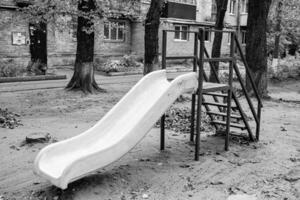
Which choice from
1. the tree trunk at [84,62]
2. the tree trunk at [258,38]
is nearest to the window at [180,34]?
the tree trunk at [258,38]

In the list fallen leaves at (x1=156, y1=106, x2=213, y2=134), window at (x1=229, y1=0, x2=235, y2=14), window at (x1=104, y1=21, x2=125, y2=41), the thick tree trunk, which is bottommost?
fallen leaves at (x1=156, y1=106, x2=213, y2=134)

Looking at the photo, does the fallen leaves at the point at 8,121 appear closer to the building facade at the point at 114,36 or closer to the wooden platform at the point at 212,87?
the wooden platform at the point at 212,87

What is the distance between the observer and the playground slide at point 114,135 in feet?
13.8

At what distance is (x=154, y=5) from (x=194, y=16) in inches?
832

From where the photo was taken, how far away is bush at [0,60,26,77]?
16516 millimetres

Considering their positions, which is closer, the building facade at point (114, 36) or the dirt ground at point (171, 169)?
the dirt ground at point (171, 169)

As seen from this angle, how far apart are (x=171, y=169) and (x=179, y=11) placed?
25.1 m

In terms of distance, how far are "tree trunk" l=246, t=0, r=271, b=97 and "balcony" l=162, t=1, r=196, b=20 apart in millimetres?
15142

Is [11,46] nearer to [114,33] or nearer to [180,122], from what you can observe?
[114,33]

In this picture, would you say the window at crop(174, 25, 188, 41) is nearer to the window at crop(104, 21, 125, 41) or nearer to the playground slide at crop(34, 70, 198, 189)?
the window at crop(104, 21, 125, 41)

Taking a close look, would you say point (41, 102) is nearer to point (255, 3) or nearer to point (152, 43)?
point (152, 43)

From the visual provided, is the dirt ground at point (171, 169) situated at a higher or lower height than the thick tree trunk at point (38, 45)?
lower

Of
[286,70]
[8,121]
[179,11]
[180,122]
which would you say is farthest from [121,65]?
[8,121]

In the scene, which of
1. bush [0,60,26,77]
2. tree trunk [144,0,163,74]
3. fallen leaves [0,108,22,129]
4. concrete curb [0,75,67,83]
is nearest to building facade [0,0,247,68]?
bush [0,60,26,77]
